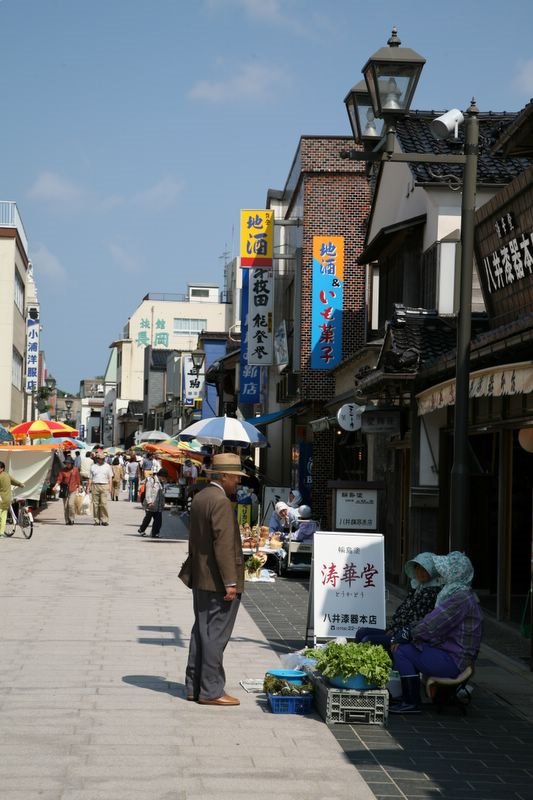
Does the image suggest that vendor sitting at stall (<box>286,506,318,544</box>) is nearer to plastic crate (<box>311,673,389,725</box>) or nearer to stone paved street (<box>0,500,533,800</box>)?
stone paved street (<box>0,500,533,800</box>)

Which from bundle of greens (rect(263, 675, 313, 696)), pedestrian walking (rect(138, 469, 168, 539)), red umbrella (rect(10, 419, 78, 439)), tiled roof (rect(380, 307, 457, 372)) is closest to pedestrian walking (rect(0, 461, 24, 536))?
pedestrian walking (rect(138, 469, 168, 539))

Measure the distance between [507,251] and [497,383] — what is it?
253 centimetres

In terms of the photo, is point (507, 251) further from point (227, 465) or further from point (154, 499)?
point (154, 499)

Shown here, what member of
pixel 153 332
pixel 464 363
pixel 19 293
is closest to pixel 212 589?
pixel 464 363

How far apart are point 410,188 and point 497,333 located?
8971 mm

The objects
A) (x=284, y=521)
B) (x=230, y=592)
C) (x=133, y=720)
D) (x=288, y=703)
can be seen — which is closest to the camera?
(x=133, y=720)

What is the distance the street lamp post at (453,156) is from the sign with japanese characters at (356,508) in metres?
6.17

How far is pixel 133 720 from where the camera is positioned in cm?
827

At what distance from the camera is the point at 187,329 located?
97562mm

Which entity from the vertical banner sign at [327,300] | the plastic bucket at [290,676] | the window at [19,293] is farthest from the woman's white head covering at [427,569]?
the window at [19,293]

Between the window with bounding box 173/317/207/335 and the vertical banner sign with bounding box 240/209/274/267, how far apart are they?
215 feet

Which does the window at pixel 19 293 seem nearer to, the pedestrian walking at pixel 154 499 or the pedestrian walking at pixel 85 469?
the pedestrian walking at pixel 85 469

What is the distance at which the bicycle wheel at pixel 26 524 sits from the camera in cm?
2648

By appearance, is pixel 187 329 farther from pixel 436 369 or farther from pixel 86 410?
pixel 436 369
